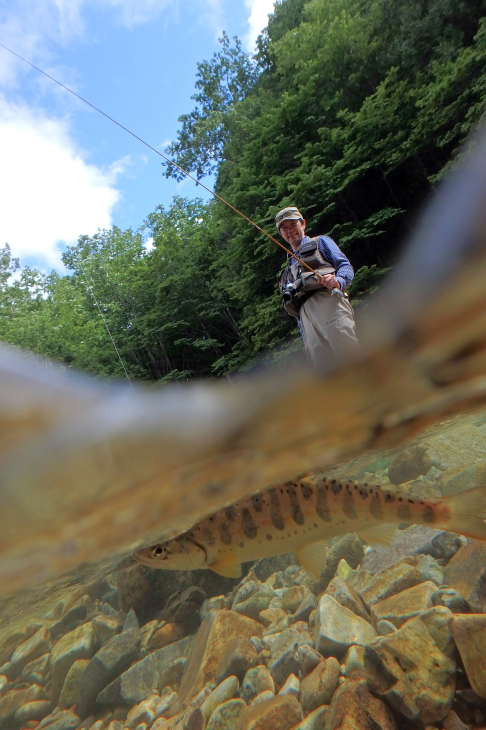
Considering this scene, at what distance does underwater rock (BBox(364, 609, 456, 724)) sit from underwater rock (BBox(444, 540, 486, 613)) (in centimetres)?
29

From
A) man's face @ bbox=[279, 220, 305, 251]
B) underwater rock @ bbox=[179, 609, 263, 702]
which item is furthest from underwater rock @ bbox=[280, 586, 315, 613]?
man's face @ bbox=[279, 220, 305, 251]

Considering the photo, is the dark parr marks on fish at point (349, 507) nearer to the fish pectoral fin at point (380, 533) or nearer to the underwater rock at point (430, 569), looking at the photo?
the fish pectoral fin at point (380, 533)

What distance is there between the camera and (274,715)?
6.02 feet

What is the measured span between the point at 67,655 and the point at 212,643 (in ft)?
3.40

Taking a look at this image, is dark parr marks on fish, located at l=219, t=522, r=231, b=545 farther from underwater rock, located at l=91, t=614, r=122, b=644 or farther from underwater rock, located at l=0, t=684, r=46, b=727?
underwater rock, located at l=0, t=684, r=46, b=727

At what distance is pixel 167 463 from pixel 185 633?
186 cm

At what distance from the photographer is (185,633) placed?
2762 millimetres

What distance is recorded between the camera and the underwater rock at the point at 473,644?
5.55 feet

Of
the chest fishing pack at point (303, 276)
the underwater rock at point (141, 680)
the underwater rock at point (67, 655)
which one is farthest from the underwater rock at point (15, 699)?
the chest fishing pack at point (303, 276)

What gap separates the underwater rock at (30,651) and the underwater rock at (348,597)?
207cm

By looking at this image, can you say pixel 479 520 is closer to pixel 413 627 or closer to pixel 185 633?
pixel 413 627

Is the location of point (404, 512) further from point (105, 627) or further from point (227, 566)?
point (105, 627)

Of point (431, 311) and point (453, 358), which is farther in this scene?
point (453, 358)

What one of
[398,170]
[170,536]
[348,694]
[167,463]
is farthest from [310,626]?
[398,170]
